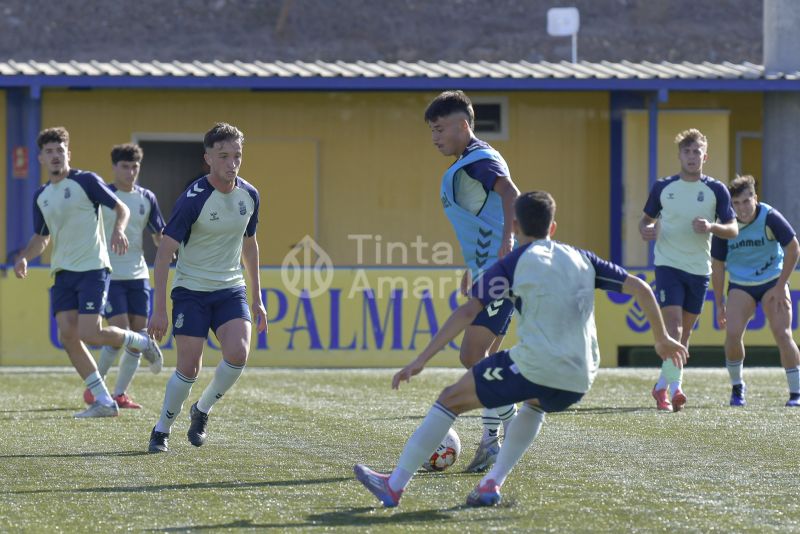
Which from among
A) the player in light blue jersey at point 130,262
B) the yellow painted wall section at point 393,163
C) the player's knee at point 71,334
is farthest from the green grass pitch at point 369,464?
the yellow painted wall section at point 393,163

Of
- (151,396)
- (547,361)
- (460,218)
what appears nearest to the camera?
(547,361)

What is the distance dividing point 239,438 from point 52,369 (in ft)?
25.5

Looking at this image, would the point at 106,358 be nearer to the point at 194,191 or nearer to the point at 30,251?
the point at 30,251

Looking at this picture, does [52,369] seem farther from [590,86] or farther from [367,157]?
[590,86]

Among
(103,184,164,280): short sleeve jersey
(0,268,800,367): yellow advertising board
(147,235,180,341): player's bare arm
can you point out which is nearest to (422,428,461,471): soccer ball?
(147,235,180,341): player's bare arm

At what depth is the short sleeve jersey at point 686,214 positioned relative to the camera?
11328mm

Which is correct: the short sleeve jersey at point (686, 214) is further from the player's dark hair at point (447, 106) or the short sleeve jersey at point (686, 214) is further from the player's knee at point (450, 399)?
the player's knee at point (450, 399)

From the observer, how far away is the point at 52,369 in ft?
54.6

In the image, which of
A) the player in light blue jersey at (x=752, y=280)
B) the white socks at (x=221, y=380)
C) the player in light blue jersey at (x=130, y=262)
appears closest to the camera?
the white socks at (x=221, y=380)

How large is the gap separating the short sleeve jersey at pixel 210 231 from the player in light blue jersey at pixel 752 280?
15.7 ft

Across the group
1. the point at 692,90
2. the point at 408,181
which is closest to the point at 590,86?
the point at 692,90

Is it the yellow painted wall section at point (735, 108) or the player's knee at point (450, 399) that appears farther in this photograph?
the yellow painted wall section at point (735, 108)

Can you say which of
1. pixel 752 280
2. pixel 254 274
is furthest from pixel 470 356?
pixel 752 280

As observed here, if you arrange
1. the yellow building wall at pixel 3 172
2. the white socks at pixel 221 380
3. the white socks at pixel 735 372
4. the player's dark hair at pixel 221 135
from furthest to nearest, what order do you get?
the yellow building wall at pixel 3 172
the white socks at pixel 735 372
the white socks at pixel 221 380
the player's dark hair at pixel 221 135
